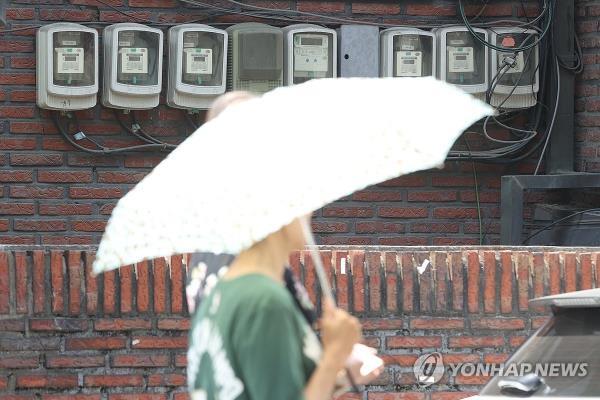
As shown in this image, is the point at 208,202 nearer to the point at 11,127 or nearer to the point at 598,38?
the point at 11,127

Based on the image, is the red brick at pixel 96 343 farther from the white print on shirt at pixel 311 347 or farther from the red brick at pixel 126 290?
the white print on shirt at pixel 311 347

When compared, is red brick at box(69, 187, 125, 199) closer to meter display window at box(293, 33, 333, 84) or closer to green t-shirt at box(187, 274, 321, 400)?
meter display window at box(293, 33, 333, 84)

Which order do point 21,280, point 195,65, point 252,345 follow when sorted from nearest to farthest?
point 252,345
point 21,280
point 195,65

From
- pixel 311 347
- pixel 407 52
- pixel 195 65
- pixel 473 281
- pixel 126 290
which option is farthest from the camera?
Answer: pixel 407 52

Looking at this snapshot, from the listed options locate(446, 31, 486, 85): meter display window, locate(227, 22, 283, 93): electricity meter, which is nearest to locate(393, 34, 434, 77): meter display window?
locate(446, 31, 486, 85): meter display window

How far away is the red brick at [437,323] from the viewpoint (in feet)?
19.5

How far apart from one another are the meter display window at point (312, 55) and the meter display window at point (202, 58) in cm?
50

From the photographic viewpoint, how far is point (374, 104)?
2799 millimetres

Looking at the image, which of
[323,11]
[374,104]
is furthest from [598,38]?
[374,104]

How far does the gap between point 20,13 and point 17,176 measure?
1054mm

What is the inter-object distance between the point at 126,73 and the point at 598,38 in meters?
3.16

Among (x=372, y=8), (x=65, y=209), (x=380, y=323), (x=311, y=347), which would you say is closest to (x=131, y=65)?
(x=65, y=209)

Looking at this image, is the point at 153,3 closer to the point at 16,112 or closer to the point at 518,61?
the point at 16,112

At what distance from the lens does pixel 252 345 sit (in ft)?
7.77
